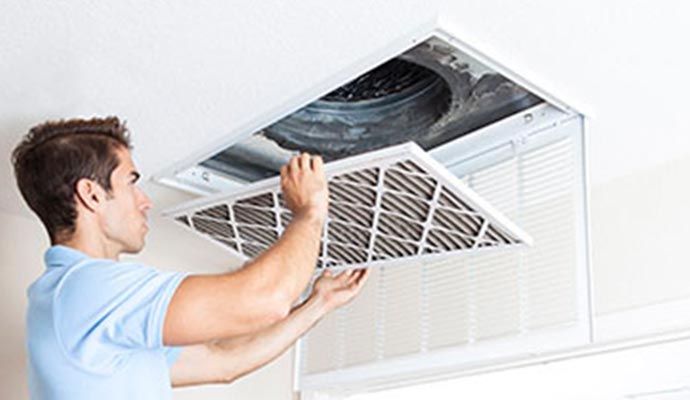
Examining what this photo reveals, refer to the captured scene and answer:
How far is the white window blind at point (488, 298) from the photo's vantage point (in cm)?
167

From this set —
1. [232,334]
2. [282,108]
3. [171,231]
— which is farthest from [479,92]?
[171,231]

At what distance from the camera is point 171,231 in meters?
2.22

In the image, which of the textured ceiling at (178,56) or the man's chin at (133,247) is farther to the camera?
the man's chin at (133,247)

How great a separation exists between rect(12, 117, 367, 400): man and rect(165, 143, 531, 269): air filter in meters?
0.09

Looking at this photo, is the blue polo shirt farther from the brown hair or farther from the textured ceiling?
the textured ceiling

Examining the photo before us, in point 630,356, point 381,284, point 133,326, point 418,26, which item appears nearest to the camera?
point 133,326

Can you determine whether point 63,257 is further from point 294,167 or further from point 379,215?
point 379,215

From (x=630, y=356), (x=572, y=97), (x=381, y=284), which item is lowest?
(x=630, y=356)

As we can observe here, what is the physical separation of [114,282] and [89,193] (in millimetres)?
231

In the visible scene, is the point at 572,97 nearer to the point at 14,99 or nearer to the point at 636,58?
the point at 636,58

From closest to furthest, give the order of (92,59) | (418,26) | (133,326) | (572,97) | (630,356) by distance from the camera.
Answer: (133,326) → (418,26) → (92,59) → (572,97) → (630,356)

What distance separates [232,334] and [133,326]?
0.41 ft

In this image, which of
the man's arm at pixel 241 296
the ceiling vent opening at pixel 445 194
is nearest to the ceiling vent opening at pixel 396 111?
the ceiling vent opening at pixel 445 194

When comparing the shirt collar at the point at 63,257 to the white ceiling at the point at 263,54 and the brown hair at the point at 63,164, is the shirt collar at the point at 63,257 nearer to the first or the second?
the brown hair at the point at 63,164
